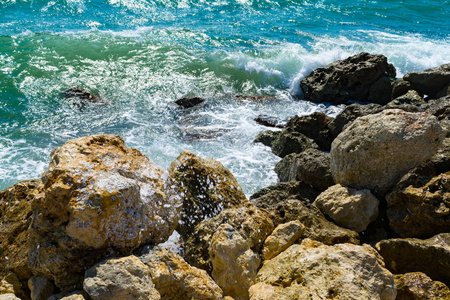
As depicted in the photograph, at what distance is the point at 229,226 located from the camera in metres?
3.67

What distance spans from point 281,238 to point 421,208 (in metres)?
1.52

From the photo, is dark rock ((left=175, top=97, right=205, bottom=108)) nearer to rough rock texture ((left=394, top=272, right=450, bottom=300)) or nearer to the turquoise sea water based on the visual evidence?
the turquoise sea water

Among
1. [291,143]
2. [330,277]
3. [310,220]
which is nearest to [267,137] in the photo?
[291,143]

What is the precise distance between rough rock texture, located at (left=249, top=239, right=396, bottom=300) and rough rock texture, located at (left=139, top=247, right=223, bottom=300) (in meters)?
0.38

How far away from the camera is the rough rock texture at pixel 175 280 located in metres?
3.13

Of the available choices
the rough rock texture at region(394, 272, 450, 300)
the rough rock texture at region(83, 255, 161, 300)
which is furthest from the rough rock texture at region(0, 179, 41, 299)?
the rough rock texture at region(394, 272, 450, 300)

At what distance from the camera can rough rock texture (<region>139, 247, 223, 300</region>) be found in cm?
313

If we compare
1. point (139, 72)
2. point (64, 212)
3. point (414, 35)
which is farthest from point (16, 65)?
point (414, 35)

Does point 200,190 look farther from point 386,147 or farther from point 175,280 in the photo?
point 386,147

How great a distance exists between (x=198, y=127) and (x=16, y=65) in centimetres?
756

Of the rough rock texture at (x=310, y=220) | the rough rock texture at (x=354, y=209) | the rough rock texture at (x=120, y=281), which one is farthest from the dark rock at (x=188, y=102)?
the rough rock texture at (x=120, y=281)

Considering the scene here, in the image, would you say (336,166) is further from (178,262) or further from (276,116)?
(276,116)

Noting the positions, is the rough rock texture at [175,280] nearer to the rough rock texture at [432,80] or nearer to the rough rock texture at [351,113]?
the rough rock texture at [351,113]

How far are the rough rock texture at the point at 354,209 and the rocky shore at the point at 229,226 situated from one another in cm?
1
